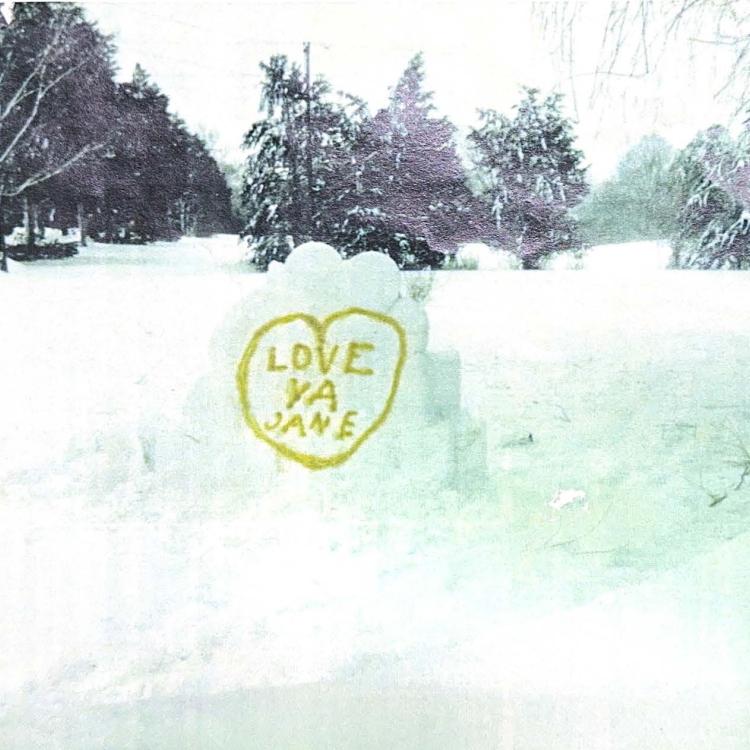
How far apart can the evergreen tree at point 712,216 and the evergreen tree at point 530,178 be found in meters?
0.45

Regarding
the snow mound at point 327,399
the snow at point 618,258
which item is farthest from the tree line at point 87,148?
the snow at point 618,258

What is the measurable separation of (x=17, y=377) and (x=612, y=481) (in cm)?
252

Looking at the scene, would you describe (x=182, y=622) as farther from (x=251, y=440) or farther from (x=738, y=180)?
(x=738, y=180)

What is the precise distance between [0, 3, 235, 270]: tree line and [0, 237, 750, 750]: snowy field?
0.15 metres

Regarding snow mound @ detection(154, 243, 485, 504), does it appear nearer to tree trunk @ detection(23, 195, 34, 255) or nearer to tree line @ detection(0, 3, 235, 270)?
tree line @ detection(0, 3, 235, 270)

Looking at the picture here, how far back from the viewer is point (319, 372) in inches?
155

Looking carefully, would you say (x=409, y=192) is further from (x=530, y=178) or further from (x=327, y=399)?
(x=327, y=399)

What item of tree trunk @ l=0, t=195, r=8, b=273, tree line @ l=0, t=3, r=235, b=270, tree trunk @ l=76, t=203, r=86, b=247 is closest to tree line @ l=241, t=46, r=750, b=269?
tree line @ l=0, t=3, r=235, b=270

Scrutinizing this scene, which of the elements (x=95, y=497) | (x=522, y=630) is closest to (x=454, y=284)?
(x=522, y=630)

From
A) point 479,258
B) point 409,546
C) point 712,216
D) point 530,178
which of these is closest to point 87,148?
point 479,258

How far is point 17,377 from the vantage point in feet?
12.6

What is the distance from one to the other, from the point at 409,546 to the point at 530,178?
5.36ft

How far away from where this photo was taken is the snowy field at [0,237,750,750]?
12.3 ft

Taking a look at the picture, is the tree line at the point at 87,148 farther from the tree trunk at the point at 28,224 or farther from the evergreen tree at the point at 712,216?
the evergreen tree at the point at 712,216
